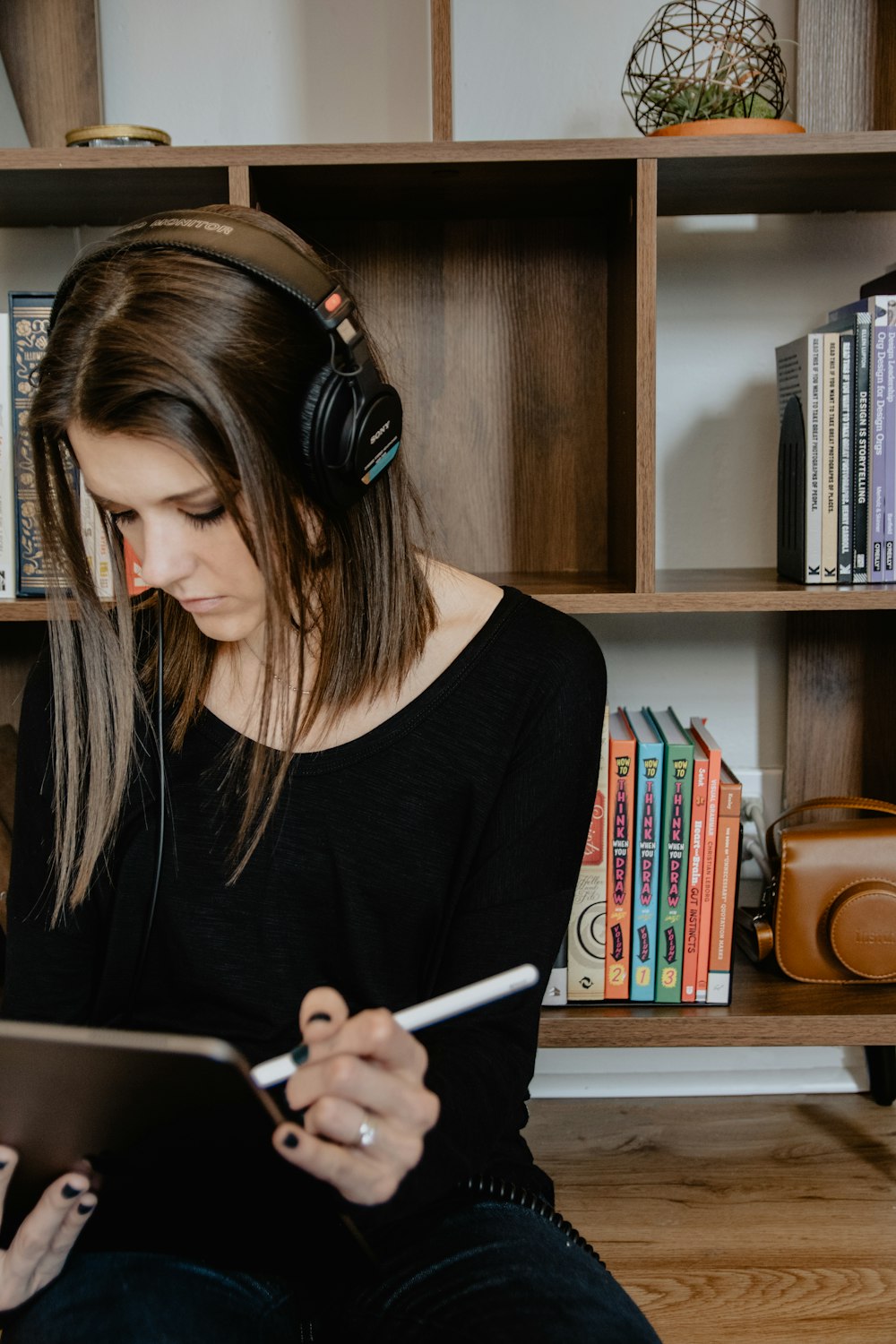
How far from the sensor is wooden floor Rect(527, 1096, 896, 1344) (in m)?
1.15

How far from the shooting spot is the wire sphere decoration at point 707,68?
47.7 inches

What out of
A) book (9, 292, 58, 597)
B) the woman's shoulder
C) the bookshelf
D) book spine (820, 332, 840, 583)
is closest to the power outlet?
the bookshelf

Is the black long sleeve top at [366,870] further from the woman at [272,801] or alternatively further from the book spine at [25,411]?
the book spine at [25,411]

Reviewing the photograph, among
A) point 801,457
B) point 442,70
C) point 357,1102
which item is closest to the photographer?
point 357,1102

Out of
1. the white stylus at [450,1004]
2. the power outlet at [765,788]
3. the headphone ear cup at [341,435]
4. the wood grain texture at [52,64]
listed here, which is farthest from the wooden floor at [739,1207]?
the wood grain texture at [52,64]

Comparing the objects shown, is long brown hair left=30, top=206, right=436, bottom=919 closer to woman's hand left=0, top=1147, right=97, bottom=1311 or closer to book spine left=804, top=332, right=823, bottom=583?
woman's hand left=0, top=1147, right=97, bottom=1311

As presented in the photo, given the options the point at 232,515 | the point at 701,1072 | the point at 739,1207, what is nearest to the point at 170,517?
the point at 232,515

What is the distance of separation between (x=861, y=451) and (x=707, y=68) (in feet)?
1.42

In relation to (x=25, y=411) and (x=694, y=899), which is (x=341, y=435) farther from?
(x=694, y=899)

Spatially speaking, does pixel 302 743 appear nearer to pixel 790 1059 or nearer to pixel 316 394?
pixel 316 394

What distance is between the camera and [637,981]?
130 centimetres

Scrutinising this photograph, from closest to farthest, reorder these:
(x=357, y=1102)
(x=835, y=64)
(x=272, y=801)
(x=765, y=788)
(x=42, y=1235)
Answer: (x=357, y=1102) < (x=42, y=1235) < (x=272, y=801) < (x=835, y=64) < (x=765, y=788)

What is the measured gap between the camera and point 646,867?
129 centimetres

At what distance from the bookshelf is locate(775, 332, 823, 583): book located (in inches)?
1.8
